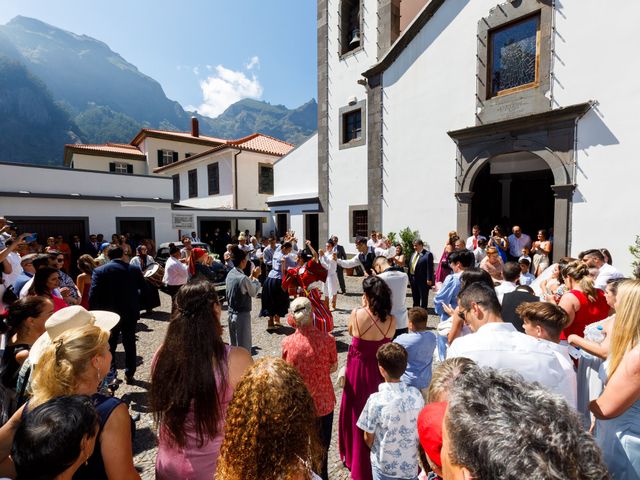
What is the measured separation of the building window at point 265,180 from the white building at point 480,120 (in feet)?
28.6

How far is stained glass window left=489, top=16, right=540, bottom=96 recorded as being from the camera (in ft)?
31.2

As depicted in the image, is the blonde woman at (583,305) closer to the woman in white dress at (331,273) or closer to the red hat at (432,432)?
the red hat at (432,432)

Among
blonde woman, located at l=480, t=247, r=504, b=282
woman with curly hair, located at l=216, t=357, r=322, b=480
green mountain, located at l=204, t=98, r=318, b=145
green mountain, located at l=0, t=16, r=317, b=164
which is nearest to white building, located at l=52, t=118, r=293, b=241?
blonde woman, located at l=480, t=247, r=504, b=282

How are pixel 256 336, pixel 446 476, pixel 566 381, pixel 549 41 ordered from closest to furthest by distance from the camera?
pixel 446 476, pixel 566 381, pixel 256 336, pixel 549 41

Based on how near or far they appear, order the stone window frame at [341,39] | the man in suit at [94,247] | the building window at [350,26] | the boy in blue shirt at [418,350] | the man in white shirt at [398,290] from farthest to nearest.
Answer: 1. the building window at [350,26]
2. the stone window frame at [341,39]
3. the man in suit at [94,247]
4. the man in white shirt at [398,290]
5. the boy in blue shirt at [418,350]

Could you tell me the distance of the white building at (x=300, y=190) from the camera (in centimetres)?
1675

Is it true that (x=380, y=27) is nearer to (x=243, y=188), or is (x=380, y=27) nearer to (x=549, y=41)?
(x=549, y=41)

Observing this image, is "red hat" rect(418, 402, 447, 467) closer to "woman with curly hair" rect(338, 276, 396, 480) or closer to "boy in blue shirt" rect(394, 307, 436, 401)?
"woman with curly hair" rect(338, 276, 396, 480)

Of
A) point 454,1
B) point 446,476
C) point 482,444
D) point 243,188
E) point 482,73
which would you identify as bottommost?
point 446,476

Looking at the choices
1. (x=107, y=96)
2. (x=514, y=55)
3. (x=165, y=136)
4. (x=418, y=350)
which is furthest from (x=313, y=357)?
(x=107, y=96)

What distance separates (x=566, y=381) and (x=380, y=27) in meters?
14.6

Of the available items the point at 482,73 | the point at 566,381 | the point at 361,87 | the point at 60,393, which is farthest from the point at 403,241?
the point at 60,393

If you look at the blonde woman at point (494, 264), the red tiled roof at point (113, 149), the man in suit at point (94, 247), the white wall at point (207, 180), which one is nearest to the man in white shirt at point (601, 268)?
the blonde woman at point (494, 264)

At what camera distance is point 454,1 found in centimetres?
1088
